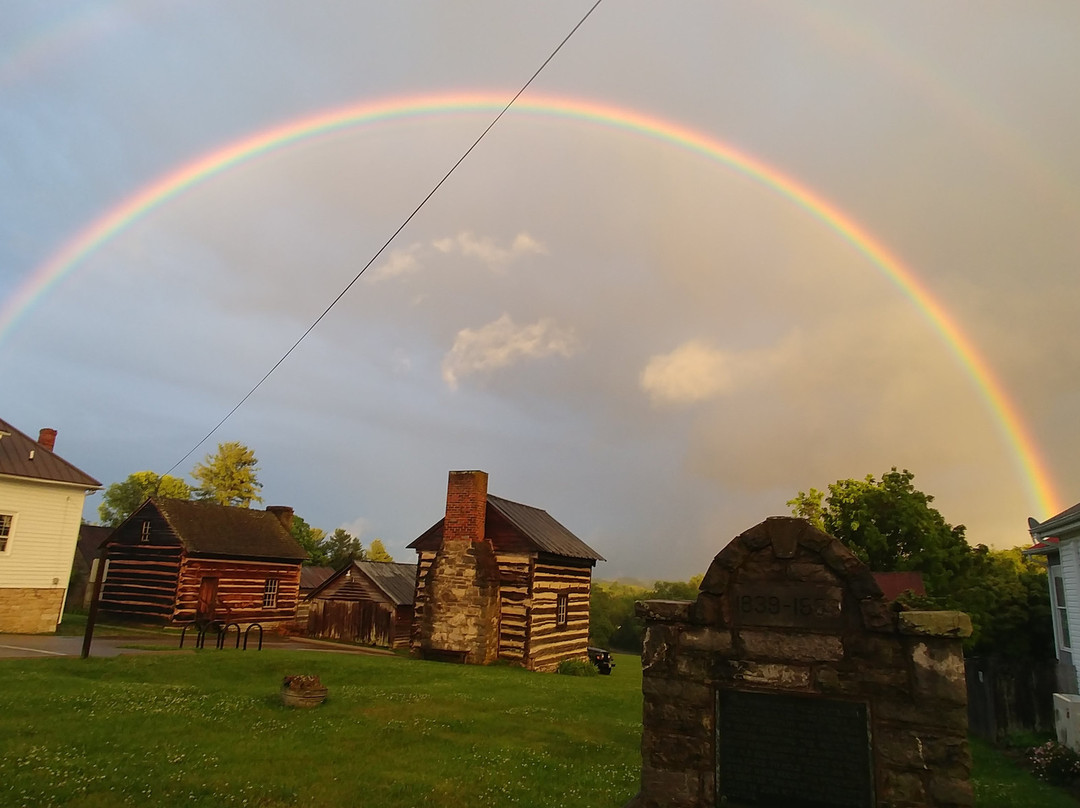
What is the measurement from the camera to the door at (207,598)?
3391 centimetres

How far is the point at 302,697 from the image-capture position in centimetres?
1295

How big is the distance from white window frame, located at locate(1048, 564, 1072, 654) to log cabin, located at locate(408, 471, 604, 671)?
55.2 feet

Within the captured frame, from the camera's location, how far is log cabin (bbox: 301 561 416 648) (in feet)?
113

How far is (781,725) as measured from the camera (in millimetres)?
7082

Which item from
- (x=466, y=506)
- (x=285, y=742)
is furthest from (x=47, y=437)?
(x=285, y=742)

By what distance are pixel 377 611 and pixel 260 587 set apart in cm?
750

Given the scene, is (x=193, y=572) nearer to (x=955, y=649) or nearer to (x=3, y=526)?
(x=3, y=526)

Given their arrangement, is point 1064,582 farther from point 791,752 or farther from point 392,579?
point 392,579

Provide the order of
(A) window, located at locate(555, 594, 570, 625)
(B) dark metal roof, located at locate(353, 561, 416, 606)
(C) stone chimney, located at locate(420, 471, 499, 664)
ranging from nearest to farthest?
(C) stone chimney, located at locate(420, 471, 499, 664) < (A) window, located at locate(555, 594, 570, 625) < (B) dark metal roof, located at locate(353, 561, 416, 606)

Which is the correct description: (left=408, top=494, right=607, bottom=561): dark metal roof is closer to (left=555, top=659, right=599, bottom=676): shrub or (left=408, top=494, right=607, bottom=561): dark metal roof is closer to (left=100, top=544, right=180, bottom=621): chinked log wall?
(left=555, top=659, right=599, bottom=676): shrub

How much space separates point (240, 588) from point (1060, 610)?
3577 cm

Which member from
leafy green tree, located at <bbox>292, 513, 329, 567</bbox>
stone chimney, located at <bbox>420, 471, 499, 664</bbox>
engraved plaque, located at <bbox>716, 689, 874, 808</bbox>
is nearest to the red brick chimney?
stone chimney, located at <bbox>420, 471, 499, 664</bbox>

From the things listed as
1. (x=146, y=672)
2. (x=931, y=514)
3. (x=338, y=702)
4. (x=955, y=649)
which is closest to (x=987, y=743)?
(x=931, y=514)

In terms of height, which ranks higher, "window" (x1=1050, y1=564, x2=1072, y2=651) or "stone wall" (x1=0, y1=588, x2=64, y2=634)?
"window" (x1=1050, y1=564, x2=1072, y2=651)
